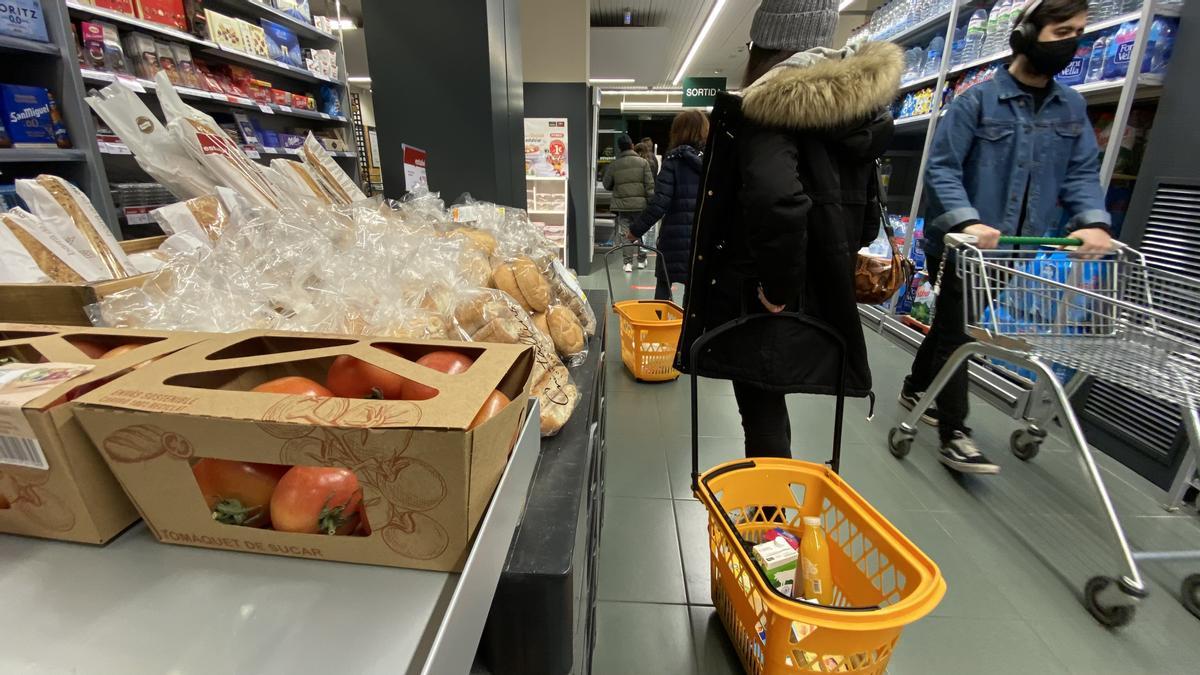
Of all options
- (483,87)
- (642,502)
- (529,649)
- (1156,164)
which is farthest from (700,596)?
(1156,164)

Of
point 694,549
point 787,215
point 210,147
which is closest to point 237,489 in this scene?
point 210,147

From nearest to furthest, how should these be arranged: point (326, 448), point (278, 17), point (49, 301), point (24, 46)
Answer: point (326, 448), point (49, 301), point (24, 46), point (278, 17)

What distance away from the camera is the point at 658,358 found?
309cm

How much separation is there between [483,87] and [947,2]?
11.6 ft

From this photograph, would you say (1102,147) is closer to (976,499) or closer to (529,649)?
(976,499)

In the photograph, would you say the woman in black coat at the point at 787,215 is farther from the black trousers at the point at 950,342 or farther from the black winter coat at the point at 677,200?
the black winter coat at the point at 677,200

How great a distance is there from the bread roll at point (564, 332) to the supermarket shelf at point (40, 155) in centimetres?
245

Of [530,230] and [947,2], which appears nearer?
[530,230]

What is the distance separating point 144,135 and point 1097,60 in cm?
371

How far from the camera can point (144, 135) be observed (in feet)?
3.96

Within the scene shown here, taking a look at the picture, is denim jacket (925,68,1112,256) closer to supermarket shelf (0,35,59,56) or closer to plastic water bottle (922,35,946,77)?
plastic water bottle (922,35,946,77)

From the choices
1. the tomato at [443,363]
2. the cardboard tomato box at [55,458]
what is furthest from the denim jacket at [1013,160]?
the cardboard tomato box at [55,458]

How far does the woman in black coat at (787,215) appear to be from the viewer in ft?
4.29

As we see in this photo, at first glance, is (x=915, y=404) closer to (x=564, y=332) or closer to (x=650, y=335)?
(x=650, y=335)
